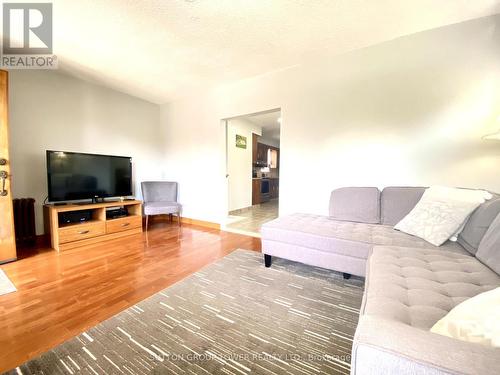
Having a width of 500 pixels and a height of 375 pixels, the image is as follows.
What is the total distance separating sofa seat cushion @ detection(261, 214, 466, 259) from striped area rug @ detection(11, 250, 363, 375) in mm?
366

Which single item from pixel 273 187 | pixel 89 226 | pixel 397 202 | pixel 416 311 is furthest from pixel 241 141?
pixel 416 311

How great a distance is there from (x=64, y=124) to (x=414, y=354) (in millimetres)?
4416

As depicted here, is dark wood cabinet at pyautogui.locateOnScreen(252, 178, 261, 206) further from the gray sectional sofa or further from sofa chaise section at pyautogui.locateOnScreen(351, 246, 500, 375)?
sofa chaise section at pyautogui.locateOnScreen(351, 246, 500, 375)

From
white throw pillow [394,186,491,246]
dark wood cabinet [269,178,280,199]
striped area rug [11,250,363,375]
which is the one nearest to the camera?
striped area rug [11,250,363,375]

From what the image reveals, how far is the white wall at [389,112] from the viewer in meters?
2.01

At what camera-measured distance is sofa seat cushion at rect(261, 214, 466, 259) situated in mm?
1714

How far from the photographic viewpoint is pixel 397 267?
1257 millimetres

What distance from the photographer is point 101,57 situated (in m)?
2.67

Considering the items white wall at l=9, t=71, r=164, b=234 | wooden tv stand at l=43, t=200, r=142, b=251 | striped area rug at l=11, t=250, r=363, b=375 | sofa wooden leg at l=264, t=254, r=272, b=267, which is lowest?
striped area rug at l=11, t=250, r=363, b=375

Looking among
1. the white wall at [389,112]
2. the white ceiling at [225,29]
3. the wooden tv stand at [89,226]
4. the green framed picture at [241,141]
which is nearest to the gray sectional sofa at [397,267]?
the white wall at [389,112]

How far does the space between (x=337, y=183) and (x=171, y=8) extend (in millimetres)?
2570

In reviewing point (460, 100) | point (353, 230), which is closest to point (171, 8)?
point (353, 230)

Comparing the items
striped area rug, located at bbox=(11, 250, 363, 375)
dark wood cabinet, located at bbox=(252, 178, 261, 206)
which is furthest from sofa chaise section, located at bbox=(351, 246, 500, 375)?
dark wood cabinet, located at bbox=(252, 178, 261, 206)

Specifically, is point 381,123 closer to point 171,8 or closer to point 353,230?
point 353,230
